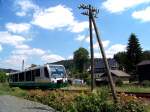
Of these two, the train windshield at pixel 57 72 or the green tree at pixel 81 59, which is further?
the green tree at pixel 81 59

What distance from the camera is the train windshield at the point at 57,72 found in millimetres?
37625

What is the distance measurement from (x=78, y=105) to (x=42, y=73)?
71.4ft

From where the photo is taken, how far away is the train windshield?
123 feet


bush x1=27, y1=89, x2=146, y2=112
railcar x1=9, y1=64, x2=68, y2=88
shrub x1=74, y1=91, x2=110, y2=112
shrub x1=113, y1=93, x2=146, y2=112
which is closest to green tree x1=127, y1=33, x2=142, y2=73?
railcar x1=9, y1=64, x2=68, y2=88

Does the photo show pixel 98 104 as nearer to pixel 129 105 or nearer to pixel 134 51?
pixel 129 105

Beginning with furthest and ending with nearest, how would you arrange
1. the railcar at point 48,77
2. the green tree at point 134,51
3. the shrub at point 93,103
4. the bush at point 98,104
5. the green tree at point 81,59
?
1. the green tree at point 81,59
2. the green tree at point 134,51
3. the railcar at point 48,77
4. the shrub at point 93,103
5. the bush at point 98,104

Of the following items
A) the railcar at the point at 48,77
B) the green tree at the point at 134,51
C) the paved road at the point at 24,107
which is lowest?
the paved road at the point at 24,107

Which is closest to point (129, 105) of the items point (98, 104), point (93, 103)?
point (98, 104)

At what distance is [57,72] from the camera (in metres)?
38.2

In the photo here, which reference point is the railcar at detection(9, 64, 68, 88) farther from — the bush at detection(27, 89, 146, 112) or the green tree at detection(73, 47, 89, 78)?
the green tree at detection(73, 47, 89, 78)

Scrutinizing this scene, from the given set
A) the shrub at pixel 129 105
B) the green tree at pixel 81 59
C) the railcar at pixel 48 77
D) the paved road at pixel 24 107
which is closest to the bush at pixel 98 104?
the shrub at pixel 129 105

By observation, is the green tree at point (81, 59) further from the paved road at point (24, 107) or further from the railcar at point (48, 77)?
the paved road at point (24, 107)

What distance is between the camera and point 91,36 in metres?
32.0

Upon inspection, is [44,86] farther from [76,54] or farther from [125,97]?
[76,54]
